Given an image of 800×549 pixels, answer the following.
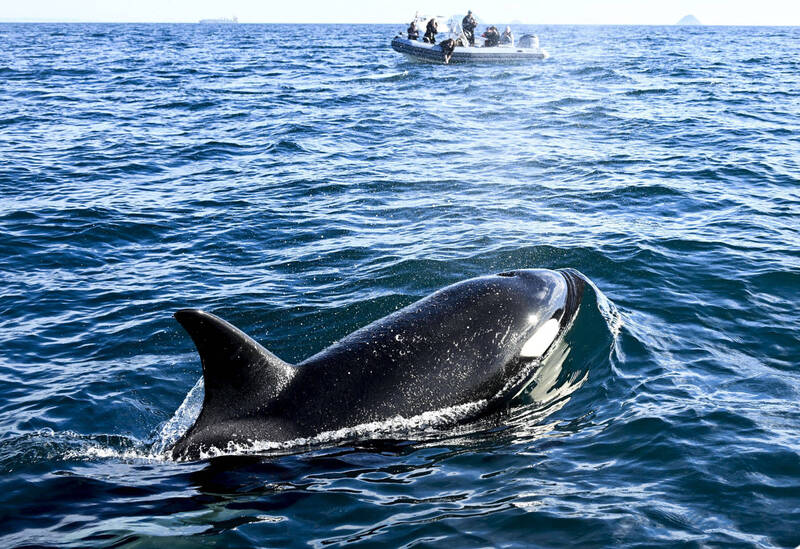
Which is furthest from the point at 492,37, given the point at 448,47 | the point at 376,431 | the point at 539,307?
the point at 376,431

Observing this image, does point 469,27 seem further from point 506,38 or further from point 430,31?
point 430,31

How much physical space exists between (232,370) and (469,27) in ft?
167

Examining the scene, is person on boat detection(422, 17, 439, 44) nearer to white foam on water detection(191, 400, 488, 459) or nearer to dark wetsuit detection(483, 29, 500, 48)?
dark wetsuit detection(483, 29, 500, 48)

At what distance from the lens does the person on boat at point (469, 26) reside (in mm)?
53178

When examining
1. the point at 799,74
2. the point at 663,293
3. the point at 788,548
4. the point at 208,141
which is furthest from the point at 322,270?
the point at 799,74

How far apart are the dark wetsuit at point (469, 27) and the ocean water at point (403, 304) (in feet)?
84.5

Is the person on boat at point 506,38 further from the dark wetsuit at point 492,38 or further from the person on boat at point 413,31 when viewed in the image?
the person on boat at point 413,31

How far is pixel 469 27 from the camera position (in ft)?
176

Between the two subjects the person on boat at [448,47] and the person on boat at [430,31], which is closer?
the person on boat at [448,47]

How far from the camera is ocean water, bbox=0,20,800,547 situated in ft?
21.0

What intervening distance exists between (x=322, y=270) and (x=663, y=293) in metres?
5.63

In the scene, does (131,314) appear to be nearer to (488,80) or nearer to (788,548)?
(788,548)

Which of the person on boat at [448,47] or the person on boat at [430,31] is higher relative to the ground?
the person on boat at [430,31]

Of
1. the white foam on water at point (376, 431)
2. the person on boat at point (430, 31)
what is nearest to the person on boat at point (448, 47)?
the person on boat at point (430, 31)
